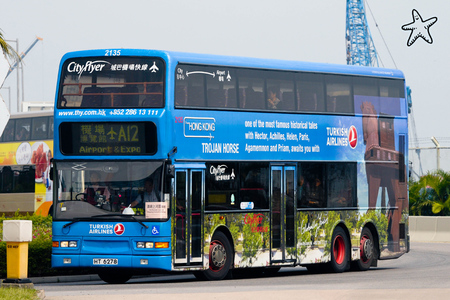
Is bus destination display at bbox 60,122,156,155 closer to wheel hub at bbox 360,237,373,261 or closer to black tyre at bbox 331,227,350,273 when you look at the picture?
black tyre at bbox 331,227,350,273

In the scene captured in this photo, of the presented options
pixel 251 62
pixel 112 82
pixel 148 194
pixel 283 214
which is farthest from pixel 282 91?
pixel 148 194

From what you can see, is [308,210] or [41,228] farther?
[41,228]

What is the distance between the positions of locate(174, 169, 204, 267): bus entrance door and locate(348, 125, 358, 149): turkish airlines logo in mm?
5117

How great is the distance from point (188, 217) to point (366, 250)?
259 inches

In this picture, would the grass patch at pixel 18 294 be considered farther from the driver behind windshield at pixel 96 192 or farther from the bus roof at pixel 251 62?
the bus roof at pixel 251 62

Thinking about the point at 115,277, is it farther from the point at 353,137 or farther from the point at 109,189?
the point at 353,137

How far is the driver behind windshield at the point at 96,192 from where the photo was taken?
57.4 feet

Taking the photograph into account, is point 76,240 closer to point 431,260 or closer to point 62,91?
point 62,91

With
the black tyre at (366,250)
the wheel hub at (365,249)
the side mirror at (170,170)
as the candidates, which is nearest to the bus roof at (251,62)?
the side mirror at (170,170)

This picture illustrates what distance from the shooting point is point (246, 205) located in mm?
19234

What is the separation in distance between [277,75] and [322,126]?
5.93ft

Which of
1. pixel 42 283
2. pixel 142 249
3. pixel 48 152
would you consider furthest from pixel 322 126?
pixel 48 152

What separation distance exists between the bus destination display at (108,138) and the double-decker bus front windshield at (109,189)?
0.80ft

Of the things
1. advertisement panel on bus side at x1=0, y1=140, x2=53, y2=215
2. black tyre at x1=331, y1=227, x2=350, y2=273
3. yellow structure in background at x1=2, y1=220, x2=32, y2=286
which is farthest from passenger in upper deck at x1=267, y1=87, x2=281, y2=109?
advertisement panel on bus side at x1=0, y1=140, x2=53, y2=215
